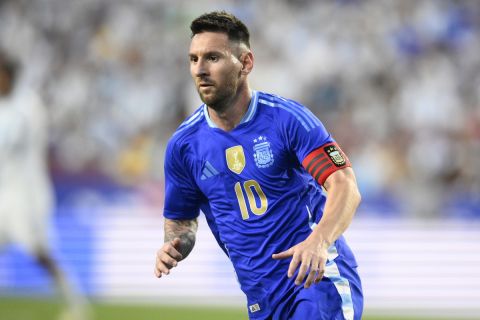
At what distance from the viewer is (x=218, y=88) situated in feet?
16.0

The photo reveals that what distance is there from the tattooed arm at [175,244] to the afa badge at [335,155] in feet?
3.26

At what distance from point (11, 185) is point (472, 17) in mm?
8466

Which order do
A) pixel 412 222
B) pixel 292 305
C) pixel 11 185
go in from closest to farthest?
pixel 292 305
pixel 11 185
pixel 412 222

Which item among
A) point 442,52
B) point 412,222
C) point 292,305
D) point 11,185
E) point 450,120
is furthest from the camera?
point 442,52

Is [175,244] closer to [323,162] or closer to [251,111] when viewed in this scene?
[251,111]

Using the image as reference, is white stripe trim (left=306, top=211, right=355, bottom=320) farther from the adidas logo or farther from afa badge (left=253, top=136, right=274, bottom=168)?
the adidas logo

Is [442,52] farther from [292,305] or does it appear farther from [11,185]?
[292,305]

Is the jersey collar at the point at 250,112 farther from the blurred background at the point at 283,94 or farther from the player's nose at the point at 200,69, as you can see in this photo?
the blurred background at the point at 283,94

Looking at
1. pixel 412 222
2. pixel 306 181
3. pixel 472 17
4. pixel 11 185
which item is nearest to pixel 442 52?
pixel 472 17

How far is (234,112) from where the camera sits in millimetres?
5031

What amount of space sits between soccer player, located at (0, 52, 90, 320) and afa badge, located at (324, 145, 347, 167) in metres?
6.51

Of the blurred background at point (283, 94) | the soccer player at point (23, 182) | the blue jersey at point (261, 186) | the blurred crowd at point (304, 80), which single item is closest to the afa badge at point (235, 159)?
the blue jersey at point (261, 186)

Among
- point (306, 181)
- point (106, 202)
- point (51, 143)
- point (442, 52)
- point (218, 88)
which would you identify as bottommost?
point (306, 181)

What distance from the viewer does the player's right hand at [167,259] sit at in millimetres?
4855
